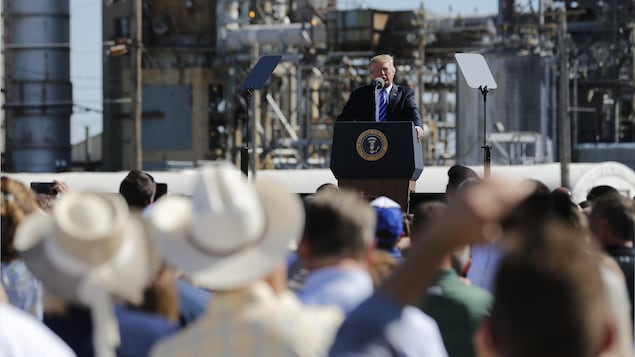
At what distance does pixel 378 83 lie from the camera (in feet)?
39.9

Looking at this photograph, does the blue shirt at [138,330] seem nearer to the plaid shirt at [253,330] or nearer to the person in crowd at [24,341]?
the plaid shirt at [253,330]

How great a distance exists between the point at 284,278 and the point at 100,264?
0.56 m

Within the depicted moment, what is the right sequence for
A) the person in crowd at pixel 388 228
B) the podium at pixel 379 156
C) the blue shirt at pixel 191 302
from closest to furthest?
the blue shirt at pixel 191 302
the person in crowd at pixel 388 228
the podium at pixel 379 156

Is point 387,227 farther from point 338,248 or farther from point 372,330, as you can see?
point 372,330

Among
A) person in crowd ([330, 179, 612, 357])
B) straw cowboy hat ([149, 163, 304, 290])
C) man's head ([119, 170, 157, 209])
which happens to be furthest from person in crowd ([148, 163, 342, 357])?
man's head ([119, 170, 157, 209])

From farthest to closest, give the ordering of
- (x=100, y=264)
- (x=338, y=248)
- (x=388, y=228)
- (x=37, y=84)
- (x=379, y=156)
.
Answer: (x=37, y=84), (x=379, y=156), (x=388, y=228), (x=338, y=248), (x=100, y=264)

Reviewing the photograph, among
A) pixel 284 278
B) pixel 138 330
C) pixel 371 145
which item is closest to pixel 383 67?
pixel 371 145

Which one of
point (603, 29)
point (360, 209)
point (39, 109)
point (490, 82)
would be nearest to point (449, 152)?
point (603, 29)

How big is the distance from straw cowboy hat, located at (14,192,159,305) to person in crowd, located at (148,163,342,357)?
18 cm

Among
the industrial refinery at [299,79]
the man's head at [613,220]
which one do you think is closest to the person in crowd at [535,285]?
the man's head at [613,220]

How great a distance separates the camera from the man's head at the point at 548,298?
9.78 ft

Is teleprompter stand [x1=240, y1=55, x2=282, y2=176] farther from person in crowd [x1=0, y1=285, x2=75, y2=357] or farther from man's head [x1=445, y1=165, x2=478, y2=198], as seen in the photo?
person in crowd [x1=0, y1=285, x2=75, y2=357]

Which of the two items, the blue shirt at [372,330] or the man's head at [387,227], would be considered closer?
the blue shirt at [372,330]

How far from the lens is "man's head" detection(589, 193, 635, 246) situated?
622cm
